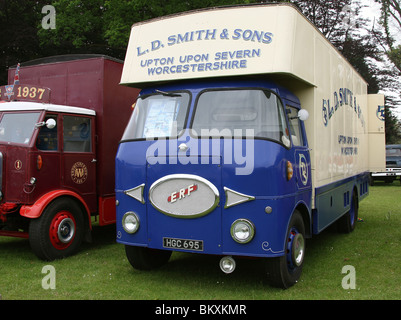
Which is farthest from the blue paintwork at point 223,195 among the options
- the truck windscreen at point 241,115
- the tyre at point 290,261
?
the tyre at point 290,261

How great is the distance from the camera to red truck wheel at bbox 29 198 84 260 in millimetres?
6523

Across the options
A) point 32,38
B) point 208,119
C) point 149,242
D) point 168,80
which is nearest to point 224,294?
point 149,242

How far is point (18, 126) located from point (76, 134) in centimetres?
95

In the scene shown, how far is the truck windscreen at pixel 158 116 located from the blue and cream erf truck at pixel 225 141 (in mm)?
15

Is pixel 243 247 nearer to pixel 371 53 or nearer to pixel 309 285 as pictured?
pixel 309 285

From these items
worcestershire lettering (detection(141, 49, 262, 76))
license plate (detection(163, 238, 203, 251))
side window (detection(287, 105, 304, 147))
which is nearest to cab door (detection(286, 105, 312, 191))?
side window (detection(287, 105, 304, 147))

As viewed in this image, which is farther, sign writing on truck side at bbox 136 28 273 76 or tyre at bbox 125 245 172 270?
tyre at bbox 125 245 172 270

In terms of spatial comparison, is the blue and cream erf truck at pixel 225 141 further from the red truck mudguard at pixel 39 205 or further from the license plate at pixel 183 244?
the red truck mudguard at pixel 39 205

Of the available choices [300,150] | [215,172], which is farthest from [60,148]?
[300,150]

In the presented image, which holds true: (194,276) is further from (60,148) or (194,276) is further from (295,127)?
(60,148)

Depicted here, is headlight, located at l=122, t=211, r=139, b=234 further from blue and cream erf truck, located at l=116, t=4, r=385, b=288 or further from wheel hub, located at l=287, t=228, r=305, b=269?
wheel hub, located at l=287, t=228, r=305, b=269

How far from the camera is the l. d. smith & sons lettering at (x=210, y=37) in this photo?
205 inches

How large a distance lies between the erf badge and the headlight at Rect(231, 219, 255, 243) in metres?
3.59
